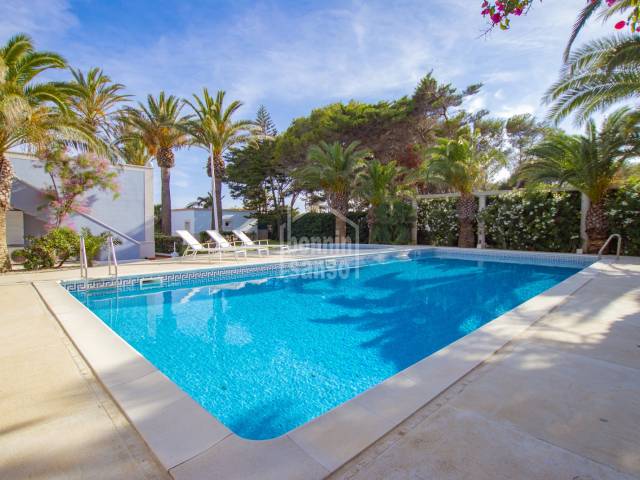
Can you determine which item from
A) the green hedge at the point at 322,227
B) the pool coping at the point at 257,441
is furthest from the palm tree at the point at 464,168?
the pool coping at the point at 257,441

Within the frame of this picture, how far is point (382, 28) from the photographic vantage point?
10.0m

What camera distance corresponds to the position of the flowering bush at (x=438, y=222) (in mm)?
16578

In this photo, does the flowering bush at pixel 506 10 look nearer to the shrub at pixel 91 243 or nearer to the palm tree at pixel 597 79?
the palm tree at pixel 597 79

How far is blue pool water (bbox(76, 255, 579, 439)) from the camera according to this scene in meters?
3.65

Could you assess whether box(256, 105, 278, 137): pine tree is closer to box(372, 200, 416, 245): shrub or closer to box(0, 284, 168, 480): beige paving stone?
box(372, 200, 416, 245): shrub

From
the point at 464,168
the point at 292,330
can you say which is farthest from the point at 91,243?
the point at 464,168

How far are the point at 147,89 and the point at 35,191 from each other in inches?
330

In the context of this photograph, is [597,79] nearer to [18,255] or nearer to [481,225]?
[481,225]

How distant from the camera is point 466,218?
15.6 metres

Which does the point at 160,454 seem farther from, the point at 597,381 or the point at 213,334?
the point at 213,334

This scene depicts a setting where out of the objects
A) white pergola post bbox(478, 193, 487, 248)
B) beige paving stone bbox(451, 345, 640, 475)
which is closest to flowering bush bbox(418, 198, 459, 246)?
white pergola post bbox(478, 193, 487, 248)

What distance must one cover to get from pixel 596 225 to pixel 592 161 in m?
2.37

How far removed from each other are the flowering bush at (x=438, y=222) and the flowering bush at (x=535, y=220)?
59.5 inches

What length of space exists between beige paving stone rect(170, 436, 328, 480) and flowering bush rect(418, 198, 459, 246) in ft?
52.2
